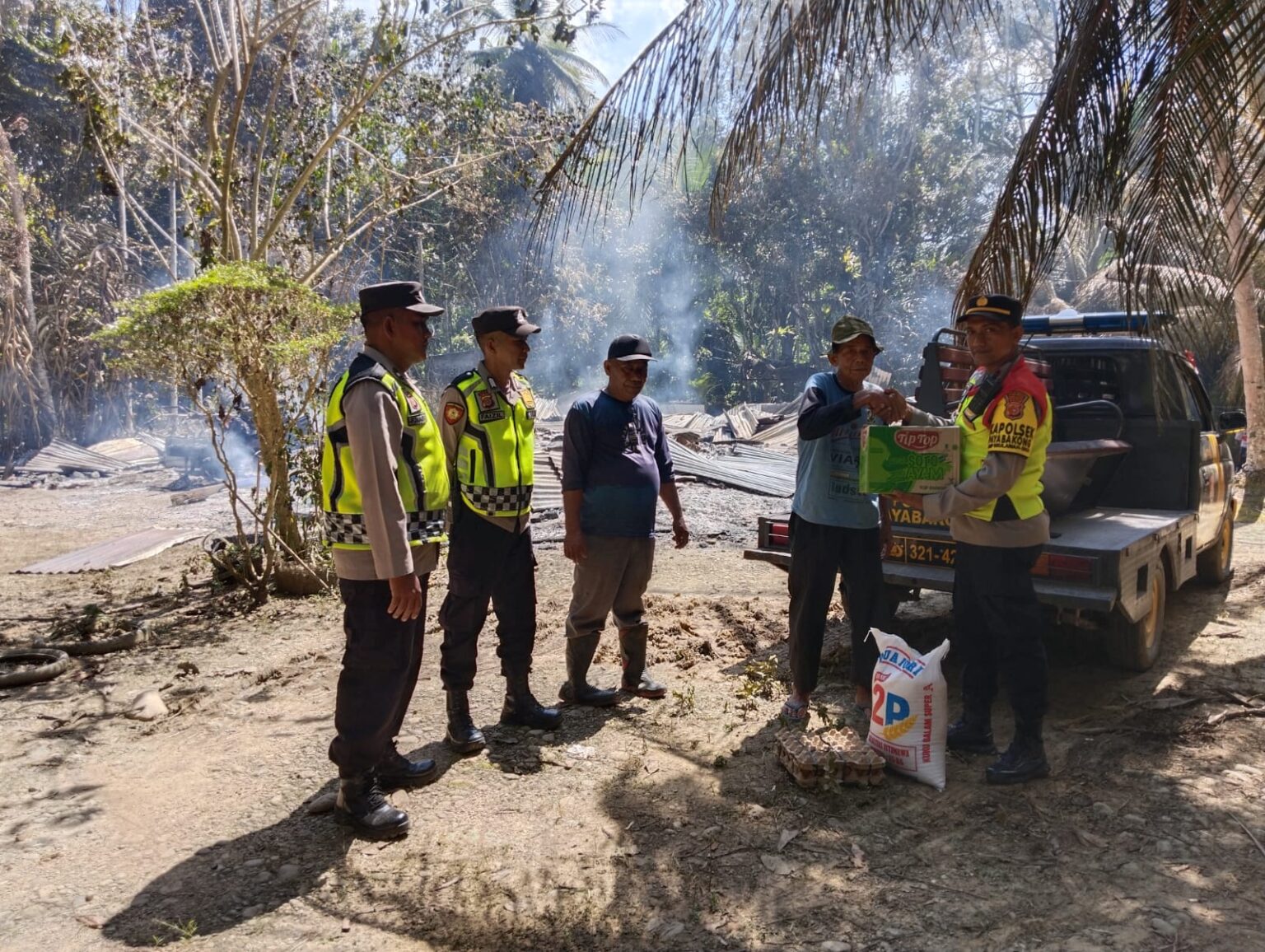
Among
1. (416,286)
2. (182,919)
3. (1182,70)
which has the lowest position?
(182,919)

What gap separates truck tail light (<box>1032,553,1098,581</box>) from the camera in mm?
4270

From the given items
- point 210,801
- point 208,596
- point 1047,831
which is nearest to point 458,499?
→ point 210,801

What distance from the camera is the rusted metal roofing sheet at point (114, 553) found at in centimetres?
905

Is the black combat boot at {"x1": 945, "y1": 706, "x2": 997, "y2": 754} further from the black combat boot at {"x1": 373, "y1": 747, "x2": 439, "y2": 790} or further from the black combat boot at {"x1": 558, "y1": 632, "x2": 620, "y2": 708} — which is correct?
the black combat boot at {"x1": 373, "y1": 747, "x2": 439, "y2": 790}

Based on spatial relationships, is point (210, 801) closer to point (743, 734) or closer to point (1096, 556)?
point (743, 734)

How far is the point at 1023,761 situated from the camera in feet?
12.1

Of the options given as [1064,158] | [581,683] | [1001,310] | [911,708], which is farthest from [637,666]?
[1064,158]

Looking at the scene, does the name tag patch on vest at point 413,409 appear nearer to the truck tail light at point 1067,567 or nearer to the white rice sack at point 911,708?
the white rice sack at point 911,708

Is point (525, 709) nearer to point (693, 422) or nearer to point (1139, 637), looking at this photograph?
point (1139, 637)

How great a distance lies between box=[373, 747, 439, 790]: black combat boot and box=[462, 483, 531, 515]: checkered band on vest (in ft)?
3.49

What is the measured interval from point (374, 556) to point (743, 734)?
2.05 m

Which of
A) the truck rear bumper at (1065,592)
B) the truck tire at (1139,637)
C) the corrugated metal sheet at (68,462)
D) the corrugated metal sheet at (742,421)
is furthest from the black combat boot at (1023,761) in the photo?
the corrugated metal sheet at (68,462)

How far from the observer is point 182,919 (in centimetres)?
292

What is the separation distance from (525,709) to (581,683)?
378 mm
